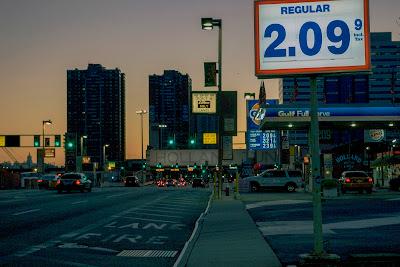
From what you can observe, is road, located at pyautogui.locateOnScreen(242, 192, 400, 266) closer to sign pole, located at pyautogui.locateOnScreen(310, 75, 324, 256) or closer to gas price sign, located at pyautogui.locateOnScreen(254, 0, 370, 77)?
sign pole, located at pyautogui.locateOnScreen(310, 75, 324, 256)

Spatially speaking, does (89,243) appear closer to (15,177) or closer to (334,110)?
(334,110)

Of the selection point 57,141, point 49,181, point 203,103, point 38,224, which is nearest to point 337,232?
point 38,224

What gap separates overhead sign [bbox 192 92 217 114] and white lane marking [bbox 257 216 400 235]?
16.2m

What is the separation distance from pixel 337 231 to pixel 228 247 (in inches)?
175

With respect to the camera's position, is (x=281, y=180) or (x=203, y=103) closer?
(x=203, y=103)

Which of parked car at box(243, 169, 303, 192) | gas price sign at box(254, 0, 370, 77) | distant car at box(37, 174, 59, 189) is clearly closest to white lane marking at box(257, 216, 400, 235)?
gas price sign at box(254, 0, 370, 77)

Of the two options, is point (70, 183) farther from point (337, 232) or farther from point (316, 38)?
point (316, 38)

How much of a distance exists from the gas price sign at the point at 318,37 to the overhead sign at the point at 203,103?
24902 mm

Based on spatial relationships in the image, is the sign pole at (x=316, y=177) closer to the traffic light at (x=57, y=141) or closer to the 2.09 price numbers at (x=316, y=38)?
the 2.09 price numbers at (x=316, y=38)

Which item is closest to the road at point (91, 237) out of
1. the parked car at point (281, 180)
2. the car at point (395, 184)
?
the car at point (395, 184)

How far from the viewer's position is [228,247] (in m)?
13.2

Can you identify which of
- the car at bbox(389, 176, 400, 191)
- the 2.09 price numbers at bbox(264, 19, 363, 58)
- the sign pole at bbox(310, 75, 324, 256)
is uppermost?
the 2.09 price numbers at bbox(264, 19, 363, 58)

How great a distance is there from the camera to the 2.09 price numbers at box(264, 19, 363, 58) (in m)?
10.6

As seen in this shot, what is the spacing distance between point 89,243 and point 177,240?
2.24 m
